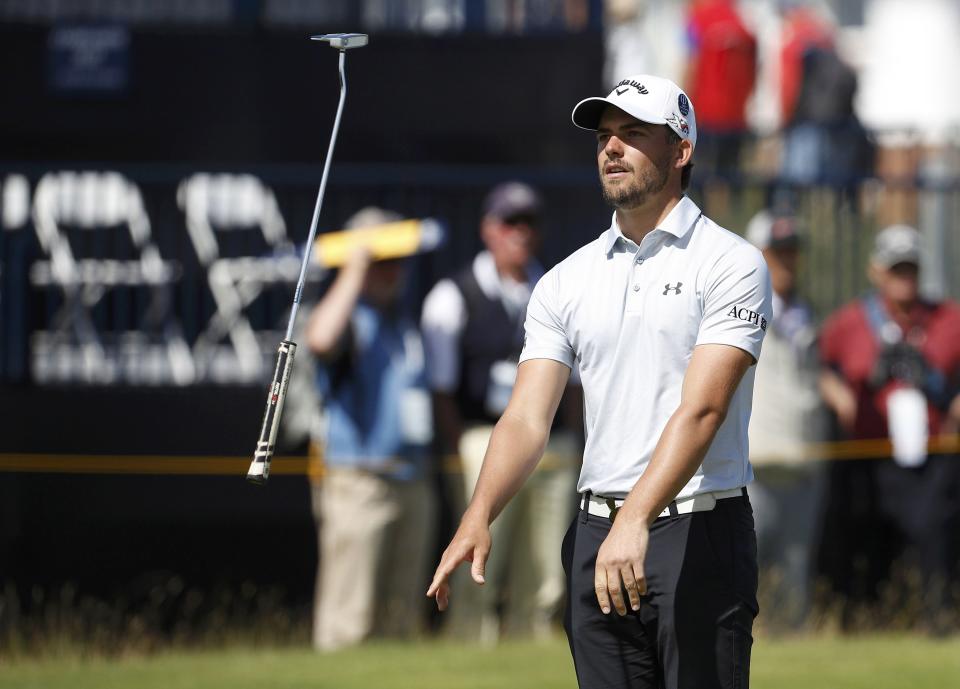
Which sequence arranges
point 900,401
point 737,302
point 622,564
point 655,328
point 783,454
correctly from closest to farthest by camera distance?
1. point 622,564
2. point 737,302
3. point 655,328
4. point 783,454
5. point 900,401

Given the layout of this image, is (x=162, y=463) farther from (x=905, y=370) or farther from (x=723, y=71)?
(x=723, y=71)

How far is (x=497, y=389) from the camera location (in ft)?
31.4

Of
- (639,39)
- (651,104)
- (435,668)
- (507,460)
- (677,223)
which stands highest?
(639,39)

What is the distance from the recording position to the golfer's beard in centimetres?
504

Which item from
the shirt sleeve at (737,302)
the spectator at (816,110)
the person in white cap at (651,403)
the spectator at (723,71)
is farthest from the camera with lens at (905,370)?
the shirt sleeve at (737,302)

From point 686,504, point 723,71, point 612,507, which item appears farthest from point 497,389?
point 723,71

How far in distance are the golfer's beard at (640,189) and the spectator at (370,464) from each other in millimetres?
4367

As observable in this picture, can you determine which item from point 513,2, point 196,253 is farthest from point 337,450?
point 513,2

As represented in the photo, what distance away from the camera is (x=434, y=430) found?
384 inches

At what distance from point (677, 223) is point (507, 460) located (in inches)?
30.7

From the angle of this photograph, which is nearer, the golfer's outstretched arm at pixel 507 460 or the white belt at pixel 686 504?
the golfer's outstretched arm at pixel 507 460

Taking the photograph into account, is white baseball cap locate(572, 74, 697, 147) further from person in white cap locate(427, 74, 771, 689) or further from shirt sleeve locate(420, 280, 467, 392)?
shirt sleeve locate(420, 280, 467, 392)

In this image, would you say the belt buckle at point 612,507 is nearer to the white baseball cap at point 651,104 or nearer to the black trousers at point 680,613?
the black trousers at point 680,613

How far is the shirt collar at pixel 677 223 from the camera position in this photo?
5031 mm
